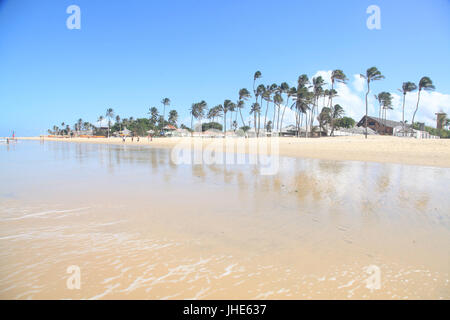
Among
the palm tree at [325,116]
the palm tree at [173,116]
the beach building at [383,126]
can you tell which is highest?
the palm tree at [173,116]

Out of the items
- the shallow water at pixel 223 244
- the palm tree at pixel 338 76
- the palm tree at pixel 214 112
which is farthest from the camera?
the palm tree at pixel 214 112

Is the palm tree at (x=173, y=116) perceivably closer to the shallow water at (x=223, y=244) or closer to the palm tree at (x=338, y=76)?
the palm tree at (x=338, y=76)

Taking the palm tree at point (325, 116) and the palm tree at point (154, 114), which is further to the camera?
the palm tree at point (154, 114)

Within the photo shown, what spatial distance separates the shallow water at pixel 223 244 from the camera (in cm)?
283

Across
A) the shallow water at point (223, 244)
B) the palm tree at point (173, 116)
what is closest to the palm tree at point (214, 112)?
the palm tree at point (173, 116)

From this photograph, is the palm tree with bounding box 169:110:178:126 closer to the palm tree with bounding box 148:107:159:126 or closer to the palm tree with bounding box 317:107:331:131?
the palm tree with bounding box 148:107:159:126

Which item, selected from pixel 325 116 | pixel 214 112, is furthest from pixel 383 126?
pixel 214 112

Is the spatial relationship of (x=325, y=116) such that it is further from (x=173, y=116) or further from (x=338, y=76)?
(x=173, y=116)

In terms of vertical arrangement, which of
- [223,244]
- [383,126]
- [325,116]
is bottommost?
[223,244]

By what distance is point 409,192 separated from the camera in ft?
25.6

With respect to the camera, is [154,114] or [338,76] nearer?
[338,76]

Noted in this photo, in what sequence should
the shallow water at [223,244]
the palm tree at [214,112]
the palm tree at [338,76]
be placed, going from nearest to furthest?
1. the shallow water at [223,244]
2. the palm tree at [338,76]
3. the palm tree at [214,112]

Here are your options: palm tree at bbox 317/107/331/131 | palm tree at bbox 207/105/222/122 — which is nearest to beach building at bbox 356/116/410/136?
palm tree at bbox 317/107/331/131

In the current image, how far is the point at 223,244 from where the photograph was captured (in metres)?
3.96
